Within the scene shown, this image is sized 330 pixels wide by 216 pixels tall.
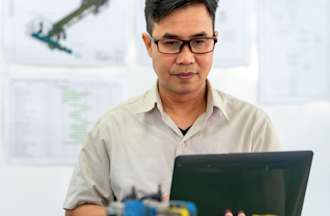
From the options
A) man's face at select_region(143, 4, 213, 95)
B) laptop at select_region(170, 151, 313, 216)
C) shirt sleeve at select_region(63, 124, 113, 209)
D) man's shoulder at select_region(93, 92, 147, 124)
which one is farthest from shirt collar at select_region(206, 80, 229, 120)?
laptop at select_region(170, 151, 313, 216)

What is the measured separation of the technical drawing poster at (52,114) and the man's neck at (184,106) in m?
0.47

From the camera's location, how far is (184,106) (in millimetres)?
1481

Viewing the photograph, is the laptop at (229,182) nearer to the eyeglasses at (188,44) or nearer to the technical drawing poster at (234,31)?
the eyeglasses at (188,44)

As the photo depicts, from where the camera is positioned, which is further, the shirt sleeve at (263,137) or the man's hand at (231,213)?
the shirt sleeve at (263,137)

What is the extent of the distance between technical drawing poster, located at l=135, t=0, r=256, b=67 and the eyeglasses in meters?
0.69

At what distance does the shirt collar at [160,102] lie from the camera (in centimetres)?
145

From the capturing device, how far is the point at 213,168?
3.24ft

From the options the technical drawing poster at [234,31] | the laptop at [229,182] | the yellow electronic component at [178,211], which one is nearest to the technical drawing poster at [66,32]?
the technical drawing poster at [234,31]

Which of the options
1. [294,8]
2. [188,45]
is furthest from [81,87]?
[294,8]

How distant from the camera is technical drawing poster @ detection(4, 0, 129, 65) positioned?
1.84 m

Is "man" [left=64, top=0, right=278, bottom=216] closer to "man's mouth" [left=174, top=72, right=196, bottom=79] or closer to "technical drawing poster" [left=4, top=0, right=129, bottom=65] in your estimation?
"man's mouth" [left=174, top=72, right=196, bottom=79]

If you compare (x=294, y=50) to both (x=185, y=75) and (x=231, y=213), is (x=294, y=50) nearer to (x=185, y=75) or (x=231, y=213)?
(x=185, y=75)

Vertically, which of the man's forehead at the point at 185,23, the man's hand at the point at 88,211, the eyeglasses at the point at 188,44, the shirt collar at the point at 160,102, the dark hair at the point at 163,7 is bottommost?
the man's hand at the point at 88,211

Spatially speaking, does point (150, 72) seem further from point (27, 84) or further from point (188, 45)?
point (188, 45)
